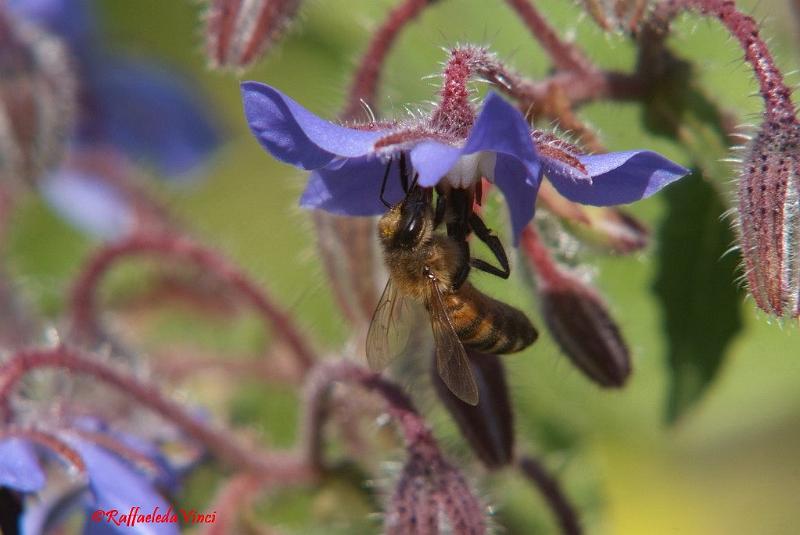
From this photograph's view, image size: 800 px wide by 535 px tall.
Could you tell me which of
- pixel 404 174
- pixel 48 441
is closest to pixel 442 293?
pixel 404 174

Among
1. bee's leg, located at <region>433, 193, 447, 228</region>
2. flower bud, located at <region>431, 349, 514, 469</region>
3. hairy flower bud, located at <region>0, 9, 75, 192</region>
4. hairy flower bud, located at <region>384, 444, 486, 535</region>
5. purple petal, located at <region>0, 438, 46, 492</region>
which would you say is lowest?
hairy flower bud, located at <region>384, 444, 486, 535</region>

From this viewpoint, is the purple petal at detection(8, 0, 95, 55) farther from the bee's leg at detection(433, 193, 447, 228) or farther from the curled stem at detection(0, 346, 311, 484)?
the bee's leg at detection(433, 193, 447, 228)

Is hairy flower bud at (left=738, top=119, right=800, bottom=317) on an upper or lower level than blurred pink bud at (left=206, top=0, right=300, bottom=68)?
lower

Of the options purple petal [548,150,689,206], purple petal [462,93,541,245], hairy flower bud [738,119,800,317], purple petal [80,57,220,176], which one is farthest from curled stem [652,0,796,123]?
purple petal [80,57,220,176]

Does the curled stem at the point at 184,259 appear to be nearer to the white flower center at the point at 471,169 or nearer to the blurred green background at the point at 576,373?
the blurred green background at the point at 576,373

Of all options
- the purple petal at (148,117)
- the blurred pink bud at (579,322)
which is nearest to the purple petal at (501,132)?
the blurred pink bud at (579,322)

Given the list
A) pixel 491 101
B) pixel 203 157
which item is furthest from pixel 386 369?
pixel 203 157

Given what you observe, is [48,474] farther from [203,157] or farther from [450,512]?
[203,157]
